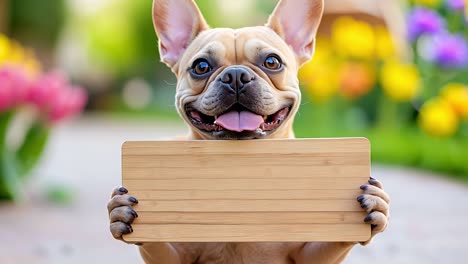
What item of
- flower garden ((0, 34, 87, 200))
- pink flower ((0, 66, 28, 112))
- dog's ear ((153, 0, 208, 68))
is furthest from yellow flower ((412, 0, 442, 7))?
dog's ear ((153, 0, 208, 68))

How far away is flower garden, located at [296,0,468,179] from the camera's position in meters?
7.76

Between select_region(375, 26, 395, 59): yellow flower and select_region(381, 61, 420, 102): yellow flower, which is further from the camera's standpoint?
select_region(375, 26, 395, 59): yellow flower

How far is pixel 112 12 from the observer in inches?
947

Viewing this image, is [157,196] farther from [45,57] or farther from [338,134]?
[45,57]

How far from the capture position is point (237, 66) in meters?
2.94

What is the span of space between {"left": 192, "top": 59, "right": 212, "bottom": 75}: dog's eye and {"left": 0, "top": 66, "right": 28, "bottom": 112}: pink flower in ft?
10.5

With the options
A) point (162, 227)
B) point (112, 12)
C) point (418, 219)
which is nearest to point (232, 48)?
point (162, 227)

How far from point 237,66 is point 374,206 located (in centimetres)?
72

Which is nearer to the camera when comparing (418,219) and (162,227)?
(162,227)

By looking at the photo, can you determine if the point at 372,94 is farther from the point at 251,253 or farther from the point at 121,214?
the point at 121,214

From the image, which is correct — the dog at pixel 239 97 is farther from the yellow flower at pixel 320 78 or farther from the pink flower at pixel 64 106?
the yellow flower at pixel 320 78

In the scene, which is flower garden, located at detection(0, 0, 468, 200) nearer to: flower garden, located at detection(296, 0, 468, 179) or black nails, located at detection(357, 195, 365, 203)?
flower garden, located at detection(296, 0, 468, 179)

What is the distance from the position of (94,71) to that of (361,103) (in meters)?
12.5

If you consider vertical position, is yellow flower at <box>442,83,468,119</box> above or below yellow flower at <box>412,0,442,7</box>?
below
